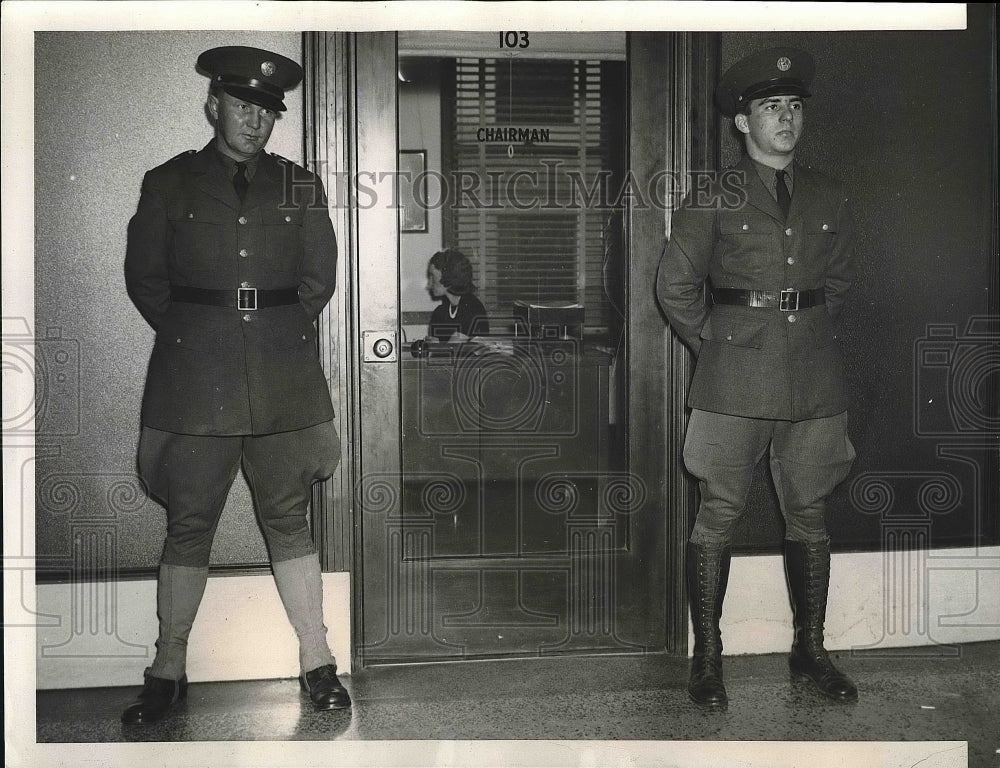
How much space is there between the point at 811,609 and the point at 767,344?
802mm

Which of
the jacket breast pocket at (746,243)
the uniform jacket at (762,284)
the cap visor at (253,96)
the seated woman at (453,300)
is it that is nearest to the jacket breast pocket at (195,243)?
the cap visor at (253,96)

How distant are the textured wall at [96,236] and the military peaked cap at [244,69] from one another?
0.10 feet

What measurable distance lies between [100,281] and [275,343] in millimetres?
517

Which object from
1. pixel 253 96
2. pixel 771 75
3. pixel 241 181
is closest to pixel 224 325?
pixel 241 181

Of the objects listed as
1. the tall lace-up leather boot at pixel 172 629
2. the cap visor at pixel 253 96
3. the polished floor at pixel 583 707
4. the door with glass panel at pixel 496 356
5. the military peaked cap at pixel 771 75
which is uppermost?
the military peaked cap at pixel 771 75

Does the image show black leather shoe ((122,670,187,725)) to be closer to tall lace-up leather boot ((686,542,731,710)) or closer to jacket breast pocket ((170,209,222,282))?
jacket breast pocket ((170,209,222,282))

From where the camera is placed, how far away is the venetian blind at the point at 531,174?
2.77 metres

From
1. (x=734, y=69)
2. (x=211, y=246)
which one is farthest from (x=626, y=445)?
(x=211, y=246)

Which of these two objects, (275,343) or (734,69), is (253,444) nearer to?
(275,343)

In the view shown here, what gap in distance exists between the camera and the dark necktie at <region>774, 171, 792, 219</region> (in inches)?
108

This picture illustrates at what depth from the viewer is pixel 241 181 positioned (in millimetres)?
2689

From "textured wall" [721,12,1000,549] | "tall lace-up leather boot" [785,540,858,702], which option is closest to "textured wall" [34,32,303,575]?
"textured wall" [721,12,1000,549]

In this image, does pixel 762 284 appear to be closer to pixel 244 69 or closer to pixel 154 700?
pixel 244 69

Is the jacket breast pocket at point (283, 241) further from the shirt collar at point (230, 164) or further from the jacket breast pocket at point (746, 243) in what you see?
the jacket breast pocket at point (746, 243)
